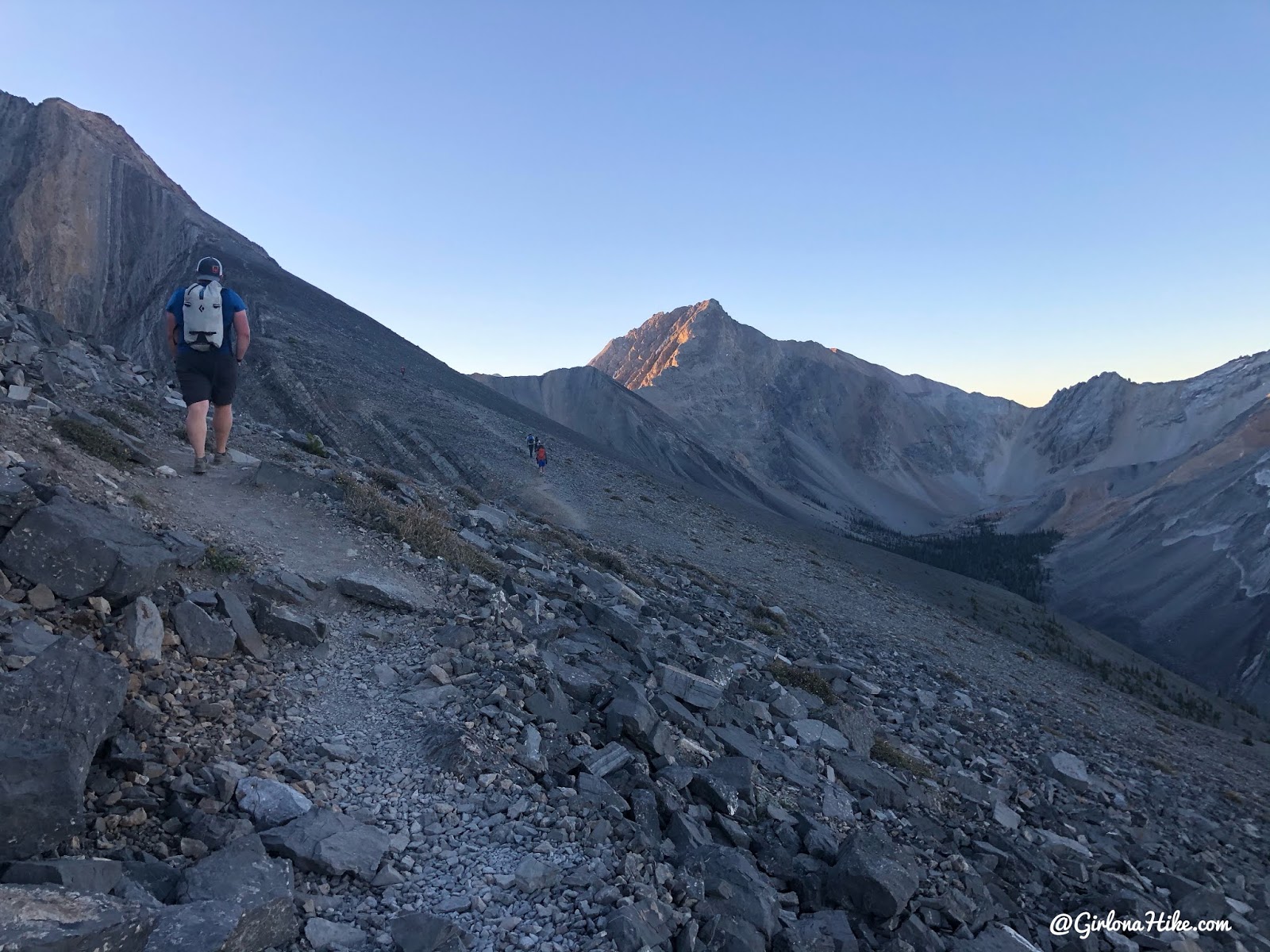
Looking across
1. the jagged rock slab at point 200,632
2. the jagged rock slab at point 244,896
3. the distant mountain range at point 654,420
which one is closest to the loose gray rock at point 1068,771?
the jagged rock slab at point 244,896

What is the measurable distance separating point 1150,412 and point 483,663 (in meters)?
172

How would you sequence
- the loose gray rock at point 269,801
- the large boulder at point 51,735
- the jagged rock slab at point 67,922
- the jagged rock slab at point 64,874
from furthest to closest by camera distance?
1. the loose gray rock at point 269,801
2. the large boulder at point 51,735
3. the jagged rock slab at point 64,874
4. the jagged rock slab at point 67,922

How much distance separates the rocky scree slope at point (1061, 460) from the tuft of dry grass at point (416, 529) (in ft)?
169

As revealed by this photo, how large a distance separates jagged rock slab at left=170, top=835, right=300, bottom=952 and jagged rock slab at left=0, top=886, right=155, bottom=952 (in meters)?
0.33

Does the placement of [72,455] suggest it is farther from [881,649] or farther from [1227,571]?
[1227,571]

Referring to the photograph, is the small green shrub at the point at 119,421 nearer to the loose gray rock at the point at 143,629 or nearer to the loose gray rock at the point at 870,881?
the loose gray rock at the point at 143,629

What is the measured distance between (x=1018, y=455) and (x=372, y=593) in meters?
195

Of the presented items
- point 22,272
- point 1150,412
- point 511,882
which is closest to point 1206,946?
point 511,882

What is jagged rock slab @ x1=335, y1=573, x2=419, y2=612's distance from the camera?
26.7 feet

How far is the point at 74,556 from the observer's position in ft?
19.1

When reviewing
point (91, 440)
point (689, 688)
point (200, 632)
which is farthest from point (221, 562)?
point (689, 688)

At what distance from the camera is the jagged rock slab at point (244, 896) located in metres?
3.59

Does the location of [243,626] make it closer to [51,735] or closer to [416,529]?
[51,735]

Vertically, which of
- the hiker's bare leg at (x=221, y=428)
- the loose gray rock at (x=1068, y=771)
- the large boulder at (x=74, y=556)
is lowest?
the loose gray rock at (x=1068, y=771)
